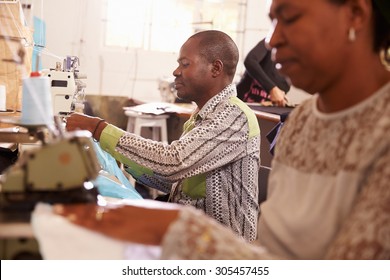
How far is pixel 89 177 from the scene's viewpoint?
43.3 inches

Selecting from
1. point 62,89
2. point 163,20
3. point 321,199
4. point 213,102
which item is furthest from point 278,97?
point 321,199

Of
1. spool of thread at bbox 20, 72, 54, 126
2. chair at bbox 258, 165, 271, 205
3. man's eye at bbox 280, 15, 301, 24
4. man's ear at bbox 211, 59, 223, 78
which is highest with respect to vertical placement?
man's eye at bbox 280, 15, 301, 24

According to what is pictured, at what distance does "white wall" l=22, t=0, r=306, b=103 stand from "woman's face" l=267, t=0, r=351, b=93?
4.28 metres

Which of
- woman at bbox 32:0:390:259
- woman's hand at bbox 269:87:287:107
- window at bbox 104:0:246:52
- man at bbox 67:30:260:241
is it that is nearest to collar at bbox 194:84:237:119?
man at bbox 67:30:260:241

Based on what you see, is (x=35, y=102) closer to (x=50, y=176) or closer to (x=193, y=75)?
(x=50, y=176)

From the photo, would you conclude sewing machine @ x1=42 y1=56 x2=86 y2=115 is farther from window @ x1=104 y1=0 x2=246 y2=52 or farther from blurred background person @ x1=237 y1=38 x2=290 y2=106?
window @ x1=104 y1=0 x2=246 y2=52

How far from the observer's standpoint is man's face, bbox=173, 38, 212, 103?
2.25m

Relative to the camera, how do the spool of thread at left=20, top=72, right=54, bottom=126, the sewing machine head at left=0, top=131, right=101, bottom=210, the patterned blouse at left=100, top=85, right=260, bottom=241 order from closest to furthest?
the sewing machine head at left=0, top=131, right=101, bottom=210 < the spool of thread at left=20, top=72, right=54, bottom=126 < the patterned blouse at left=100, top=85, right=260, bottom=241

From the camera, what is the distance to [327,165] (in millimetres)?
1077

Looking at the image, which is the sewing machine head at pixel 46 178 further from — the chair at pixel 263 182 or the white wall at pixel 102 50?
the white wall at pixel 102 50

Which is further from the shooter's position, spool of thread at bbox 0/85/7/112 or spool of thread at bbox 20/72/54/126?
spool of thread at bbox 0/85/7/112

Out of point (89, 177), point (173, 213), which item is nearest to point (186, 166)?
point (89, 177)

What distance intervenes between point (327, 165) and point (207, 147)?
91 centimetres
